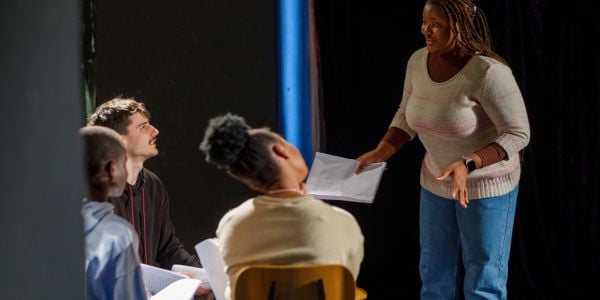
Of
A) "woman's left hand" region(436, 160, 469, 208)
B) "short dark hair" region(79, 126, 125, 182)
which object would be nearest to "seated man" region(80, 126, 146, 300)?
"short dark hair" region(79, 126, 125, 182)

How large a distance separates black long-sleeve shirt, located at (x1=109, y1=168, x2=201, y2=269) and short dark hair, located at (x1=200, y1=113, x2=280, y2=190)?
91 centimetres

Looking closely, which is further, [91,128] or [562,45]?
[562,45]

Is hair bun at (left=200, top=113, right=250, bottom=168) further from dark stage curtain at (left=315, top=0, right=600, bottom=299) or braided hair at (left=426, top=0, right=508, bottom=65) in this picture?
dark stage curtain at (left=315, top=0, right=600, bottom=299)

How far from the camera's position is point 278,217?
1995mm

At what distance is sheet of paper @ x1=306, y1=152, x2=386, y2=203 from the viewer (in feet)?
8.95

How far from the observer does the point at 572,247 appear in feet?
12.2

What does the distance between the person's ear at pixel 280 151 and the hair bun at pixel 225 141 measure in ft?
0.25

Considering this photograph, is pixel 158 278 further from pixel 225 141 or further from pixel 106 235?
pixel 225 141

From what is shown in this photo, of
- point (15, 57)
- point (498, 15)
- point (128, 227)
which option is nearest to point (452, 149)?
point (498, 15)

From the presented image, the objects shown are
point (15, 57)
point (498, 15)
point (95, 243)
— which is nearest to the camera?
point (15, 57)

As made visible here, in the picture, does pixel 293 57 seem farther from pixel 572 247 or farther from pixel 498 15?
pixel 572 247

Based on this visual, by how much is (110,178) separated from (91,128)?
0.45ft

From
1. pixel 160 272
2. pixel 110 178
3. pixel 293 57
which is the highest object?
pixel 293 57

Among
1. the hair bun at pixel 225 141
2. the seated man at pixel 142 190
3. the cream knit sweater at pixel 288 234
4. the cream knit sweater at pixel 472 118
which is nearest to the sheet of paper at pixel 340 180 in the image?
the cream knit sweater at pixel 472 118
